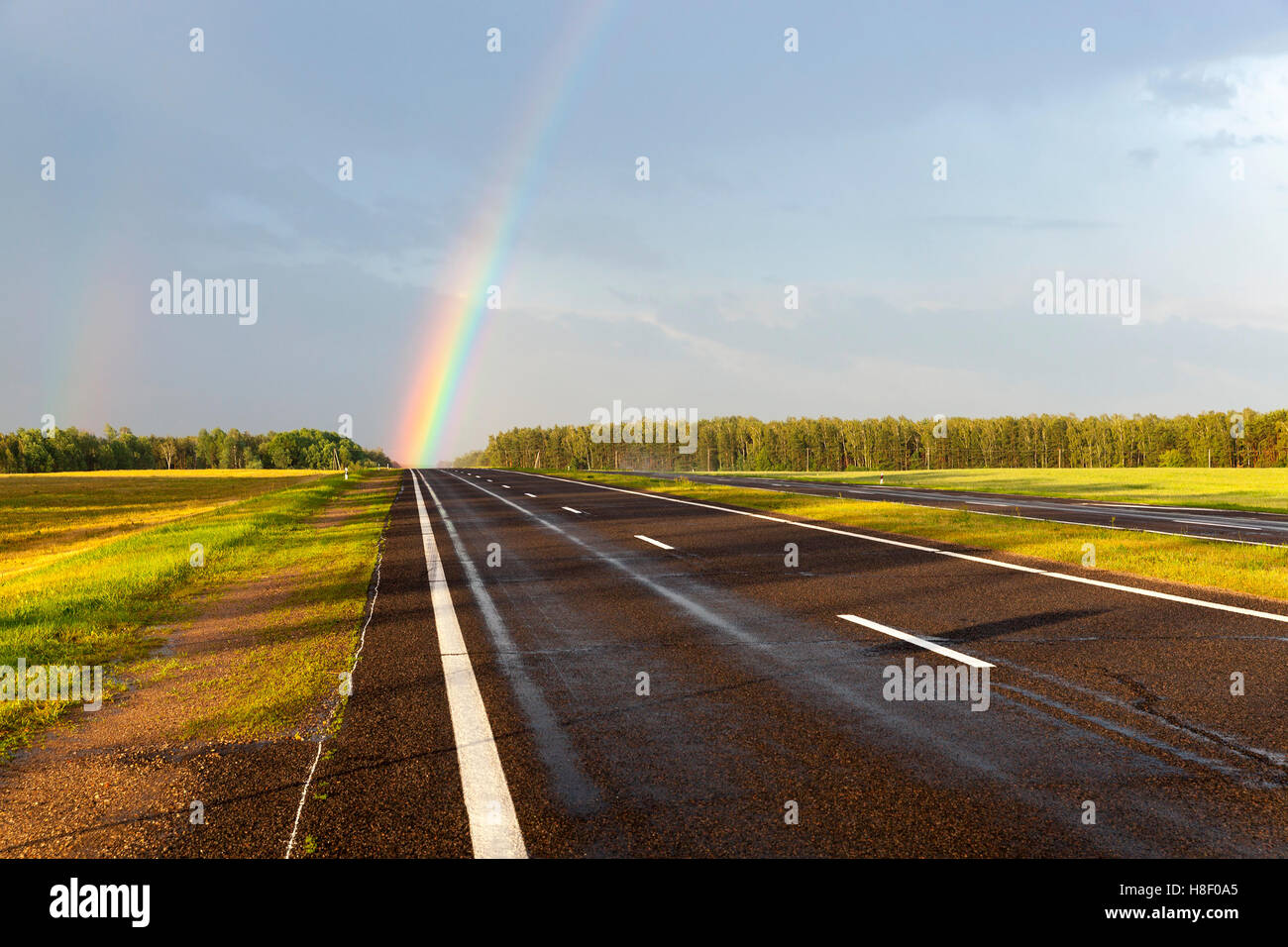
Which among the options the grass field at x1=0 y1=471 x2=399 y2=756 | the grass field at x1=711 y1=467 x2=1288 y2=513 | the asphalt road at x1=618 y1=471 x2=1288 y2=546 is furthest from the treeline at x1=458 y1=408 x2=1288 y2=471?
the grass field at x1=0 y1=471 x2=399 y2=756

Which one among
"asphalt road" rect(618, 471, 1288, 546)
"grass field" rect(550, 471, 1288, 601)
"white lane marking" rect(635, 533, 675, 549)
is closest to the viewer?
"grass field" rect(550, 471, 1288, 601)

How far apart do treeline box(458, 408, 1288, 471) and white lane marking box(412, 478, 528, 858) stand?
4530 inches

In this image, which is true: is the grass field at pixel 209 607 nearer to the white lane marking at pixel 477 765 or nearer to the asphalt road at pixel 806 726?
the asphalt road at pixel 806 726

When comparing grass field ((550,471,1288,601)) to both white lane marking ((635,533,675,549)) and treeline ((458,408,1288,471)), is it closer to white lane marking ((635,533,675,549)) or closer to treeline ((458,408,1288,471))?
white lane marking ((635,533,675,549))

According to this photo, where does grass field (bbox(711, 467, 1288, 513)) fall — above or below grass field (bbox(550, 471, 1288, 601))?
below

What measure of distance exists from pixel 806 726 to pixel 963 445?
146918 mm

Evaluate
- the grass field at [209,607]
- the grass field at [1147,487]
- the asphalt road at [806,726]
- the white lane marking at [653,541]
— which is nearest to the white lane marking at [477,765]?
the asphalt road at [806,726]

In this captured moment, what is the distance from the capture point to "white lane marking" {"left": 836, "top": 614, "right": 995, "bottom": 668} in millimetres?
6242

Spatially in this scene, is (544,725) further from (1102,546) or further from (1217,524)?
(1217,524)

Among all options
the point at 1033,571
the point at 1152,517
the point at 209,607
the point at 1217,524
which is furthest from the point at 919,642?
the point at 1152,517

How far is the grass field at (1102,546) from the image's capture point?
9.73 metres

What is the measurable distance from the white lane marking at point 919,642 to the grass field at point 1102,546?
15.5 feet
